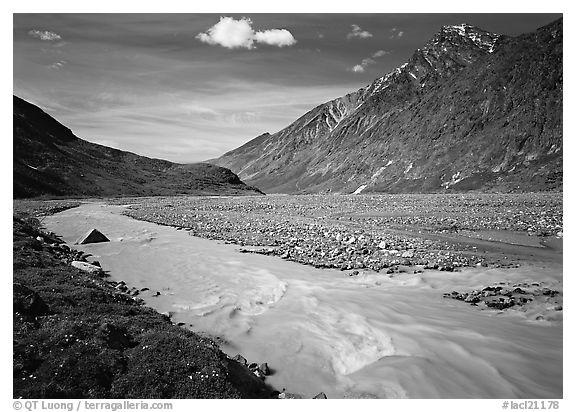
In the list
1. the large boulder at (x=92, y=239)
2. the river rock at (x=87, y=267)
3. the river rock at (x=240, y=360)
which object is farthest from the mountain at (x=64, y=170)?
the river rock at (x=240, y=360)

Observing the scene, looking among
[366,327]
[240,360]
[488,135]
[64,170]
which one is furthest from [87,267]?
[488,135]

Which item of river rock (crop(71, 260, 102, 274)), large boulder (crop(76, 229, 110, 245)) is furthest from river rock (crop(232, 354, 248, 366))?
large boulder (crop(76, 229, 110, 245))

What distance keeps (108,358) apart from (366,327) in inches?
303

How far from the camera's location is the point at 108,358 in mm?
7793

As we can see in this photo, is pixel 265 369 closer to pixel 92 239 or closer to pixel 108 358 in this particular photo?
pixel 108 358

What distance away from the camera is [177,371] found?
25.7 feet

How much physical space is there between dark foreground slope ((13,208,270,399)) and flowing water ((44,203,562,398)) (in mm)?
1859

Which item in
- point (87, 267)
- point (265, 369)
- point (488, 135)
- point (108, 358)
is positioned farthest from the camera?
point (488, 135)

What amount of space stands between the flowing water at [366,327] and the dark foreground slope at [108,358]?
1.86m

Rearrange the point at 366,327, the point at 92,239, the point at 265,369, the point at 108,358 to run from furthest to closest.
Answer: the point at 92,239
the point at 366,327
the point at 265,369
the point at 108,358

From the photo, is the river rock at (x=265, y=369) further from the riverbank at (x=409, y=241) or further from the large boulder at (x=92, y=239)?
the large boulder at (x=92, y=239)

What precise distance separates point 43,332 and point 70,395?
5.78ft

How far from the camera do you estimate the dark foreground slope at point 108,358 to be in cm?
732
